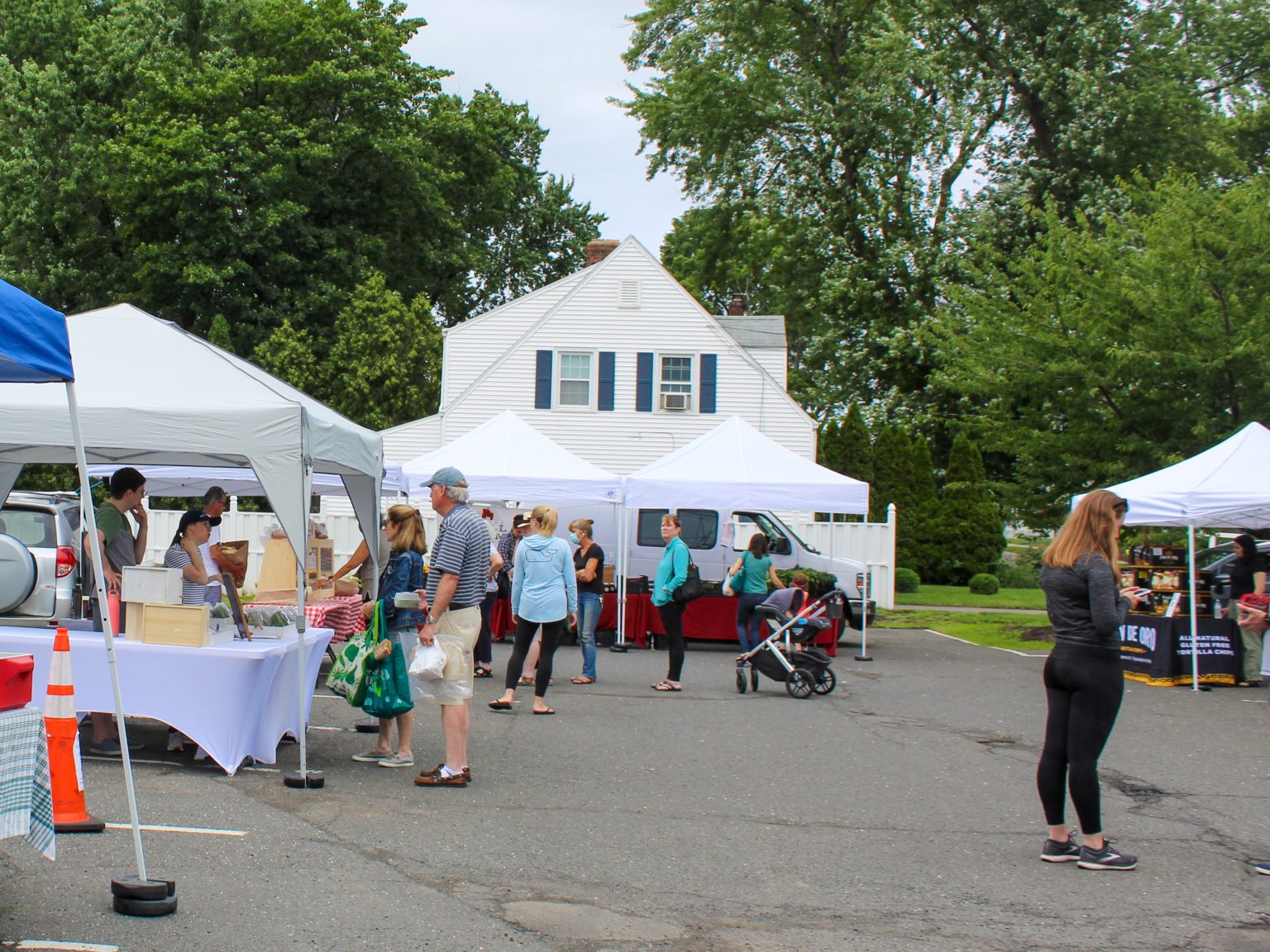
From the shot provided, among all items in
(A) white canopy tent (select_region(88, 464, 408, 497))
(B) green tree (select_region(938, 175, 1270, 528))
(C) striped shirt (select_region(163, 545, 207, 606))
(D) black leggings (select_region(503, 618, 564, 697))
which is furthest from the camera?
(B) green tree (select_region(938, 175, 1270, 528))

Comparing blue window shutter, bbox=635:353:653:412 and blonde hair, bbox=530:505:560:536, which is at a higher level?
blue window shutter, bbox=635:353:653:412

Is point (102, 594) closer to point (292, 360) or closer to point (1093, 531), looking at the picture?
→ point (1093, 531)

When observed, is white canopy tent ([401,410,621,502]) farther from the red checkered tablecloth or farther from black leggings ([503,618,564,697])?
black leggings ([503,618,564,697])

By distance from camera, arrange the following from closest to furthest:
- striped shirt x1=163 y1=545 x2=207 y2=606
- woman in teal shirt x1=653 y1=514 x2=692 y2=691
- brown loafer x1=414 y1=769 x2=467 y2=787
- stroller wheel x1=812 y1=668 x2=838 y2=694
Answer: brown loafer x1=414 y1=769 x2=467 y2=787 < striped shirt x1=163 y1=545 x2=207 y2=606 < woman in teal shirt x1=653 y1=514 x2=692 y2=691 < stroller wheel x1=812 y1=668 x2=838 y2=694

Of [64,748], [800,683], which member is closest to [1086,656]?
[64,748]

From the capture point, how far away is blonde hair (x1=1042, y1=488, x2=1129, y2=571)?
6.75m

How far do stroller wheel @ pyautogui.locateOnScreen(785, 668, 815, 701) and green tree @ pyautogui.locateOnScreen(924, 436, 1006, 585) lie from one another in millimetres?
20927

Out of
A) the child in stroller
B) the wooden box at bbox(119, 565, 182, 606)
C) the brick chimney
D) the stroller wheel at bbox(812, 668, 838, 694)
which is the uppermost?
the brick chimney

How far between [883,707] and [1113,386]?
979cm

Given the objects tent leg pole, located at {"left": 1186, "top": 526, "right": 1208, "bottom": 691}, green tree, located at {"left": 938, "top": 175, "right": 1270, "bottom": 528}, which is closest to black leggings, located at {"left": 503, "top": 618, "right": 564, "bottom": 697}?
tent leg pole, located at {"left": 1186, "top": 526, "right": 1208, "bottom": 691}

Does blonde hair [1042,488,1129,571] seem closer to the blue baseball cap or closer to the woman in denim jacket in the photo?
the blue baseball cap

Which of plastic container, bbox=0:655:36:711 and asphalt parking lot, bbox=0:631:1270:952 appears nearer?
plastic container, bbox=0:655:36:711

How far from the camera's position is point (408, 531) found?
9211 millimetres

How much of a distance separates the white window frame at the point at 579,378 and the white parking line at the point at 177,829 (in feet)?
79.5
